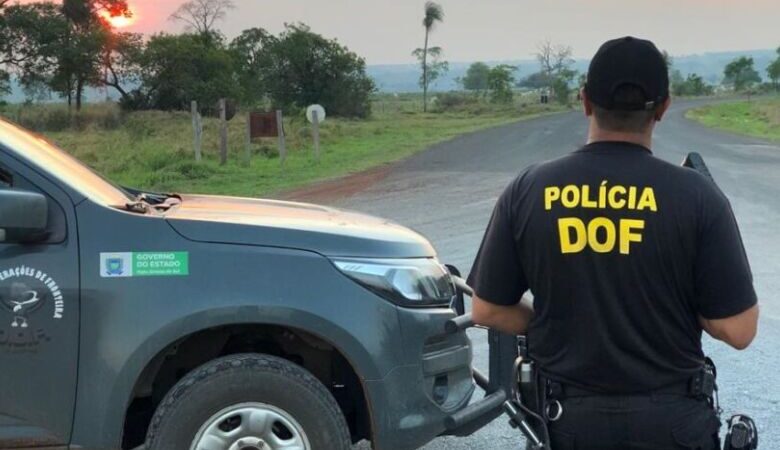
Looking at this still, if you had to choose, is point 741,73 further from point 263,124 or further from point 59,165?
point 59,165

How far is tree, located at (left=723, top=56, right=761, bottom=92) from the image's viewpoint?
99.0 metres

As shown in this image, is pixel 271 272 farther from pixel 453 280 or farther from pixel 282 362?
pixel 453 280

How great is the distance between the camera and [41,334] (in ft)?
9.93

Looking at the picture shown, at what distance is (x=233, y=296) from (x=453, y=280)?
45.5 inches

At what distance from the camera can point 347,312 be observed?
126 inches

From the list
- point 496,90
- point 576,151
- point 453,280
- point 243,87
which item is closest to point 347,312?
point 453,280

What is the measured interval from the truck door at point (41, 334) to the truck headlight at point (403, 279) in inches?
39.5

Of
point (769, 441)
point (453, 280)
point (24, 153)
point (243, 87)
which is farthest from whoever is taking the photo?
point (243, 87)

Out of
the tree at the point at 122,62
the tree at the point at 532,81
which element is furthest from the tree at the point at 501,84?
the tree at the point at 532,81

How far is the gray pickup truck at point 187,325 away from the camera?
9.95 ft

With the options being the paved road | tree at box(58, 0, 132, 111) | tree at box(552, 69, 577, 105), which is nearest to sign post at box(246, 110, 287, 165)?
the paved road

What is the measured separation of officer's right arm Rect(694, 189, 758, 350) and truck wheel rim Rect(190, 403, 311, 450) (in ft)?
5.52

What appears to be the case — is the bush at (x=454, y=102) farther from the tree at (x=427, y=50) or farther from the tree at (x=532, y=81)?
the tree at (x=532, y=81)

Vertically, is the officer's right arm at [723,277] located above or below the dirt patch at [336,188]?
above
